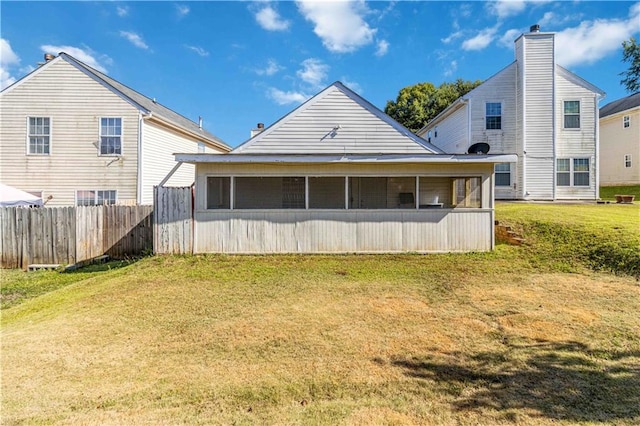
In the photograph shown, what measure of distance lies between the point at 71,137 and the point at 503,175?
1989 centimetres

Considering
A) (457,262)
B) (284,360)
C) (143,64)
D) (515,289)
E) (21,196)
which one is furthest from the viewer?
(143,64)

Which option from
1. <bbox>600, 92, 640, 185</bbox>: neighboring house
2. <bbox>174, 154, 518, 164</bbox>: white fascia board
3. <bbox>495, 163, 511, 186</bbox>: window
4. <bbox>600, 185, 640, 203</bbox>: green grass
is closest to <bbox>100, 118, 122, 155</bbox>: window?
<bbox>174, 154, 518, 164</bbox>: white fascia board

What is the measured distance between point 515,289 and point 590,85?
16.4 meters

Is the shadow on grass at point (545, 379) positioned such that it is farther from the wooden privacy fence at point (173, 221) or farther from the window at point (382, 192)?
the wooden privacy fence at point (173, 221)

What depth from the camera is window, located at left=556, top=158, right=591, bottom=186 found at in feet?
55.5

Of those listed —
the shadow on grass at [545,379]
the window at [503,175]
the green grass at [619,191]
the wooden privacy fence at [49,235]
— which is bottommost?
the shadow on grass at [545,379]

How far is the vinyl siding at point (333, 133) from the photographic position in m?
12.3

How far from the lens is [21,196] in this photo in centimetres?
1123

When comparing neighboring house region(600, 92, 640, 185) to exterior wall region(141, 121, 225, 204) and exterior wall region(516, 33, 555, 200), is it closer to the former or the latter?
exterior wall region(516, 33, 555, 200)

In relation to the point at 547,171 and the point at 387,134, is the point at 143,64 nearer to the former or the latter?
the point at 387,134

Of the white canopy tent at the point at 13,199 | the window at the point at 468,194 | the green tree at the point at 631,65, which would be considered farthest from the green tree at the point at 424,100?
the white canopy tent at the point at 13,199

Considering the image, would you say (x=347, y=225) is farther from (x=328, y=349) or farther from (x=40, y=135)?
(x=40, y=135)

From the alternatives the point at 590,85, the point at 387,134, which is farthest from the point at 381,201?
the point at 590,85

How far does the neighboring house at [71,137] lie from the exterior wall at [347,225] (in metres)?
5.79
